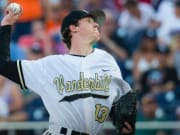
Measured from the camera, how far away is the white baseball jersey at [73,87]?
17.2ft

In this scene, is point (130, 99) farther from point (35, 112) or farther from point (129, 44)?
point (129, 44)

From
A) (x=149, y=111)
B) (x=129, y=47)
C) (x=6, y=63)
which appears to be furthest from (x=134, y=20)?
(x=6, y=63)

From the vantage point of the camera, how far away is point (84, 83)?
5.28 m

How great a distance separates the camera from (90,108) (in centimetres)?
522

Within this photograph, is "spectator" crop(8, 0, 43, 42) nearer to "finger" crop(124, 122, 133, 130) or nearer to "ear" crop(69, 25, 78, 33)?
"ear" crop(69, 25, 78, 33)

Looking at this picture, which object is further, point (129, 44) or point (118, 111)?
point (129, 44)

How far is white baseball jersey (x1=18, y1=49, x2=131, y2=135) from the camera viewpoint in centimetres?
523

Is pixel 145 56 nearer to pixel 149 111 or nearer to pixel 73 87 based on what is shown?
pixel 149 111

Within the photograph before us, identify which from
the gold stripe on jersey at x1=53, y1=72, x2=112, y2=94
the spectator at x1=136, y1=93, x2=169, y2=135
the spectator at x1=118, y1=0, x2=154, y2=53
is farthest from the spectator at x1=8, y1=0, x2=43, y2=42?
the gold stripe on jersey at x1=53, y1=72, x2=112, y2=94

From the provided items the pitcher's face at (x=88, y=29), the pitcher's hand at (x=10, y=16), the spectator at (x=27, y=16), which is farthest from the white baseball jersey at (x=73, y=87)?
the spectator at (x=27, y=16)

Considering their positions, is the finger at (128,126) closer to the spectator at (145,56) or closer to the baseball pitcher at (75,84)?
the baseball pitcher at (75,84)

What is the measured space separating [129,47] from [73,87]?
4.76 meters

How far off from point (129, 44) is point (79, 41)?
15.1 ft

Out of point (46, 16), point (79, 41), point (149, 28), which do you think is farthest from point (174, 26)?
point (79, 41)
